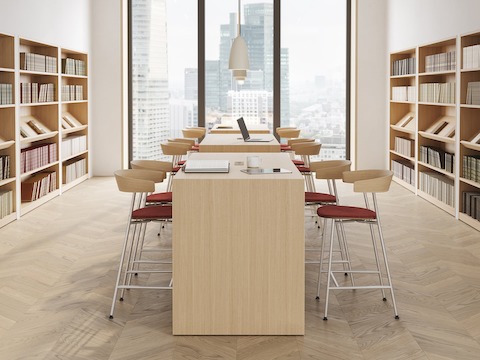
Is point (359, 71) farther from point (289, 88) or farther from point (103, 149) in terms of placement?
point (103, 149)

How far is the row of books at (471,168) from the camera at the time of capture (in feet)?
25.1

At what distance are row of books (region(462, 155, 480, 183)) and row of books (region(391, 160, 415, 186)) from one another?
2272 mm

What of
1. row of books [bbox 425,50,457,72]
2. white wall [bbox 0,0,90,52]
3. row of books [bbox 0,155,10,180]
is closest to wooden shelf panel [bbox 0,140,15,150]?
row of books [bbox 0,155,10,180]

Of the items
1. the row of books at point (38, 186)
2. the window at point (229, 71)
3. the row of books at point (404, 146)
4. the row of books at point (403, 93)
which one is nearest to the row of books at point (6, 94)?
the row of books at point (38, 186)

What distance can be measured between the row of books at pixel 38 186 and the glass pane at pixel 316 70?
4.55 m

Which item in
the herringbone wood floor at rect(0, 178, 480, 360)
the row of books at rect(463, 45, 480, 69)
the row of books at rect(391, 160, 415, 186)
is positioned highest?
the row of books at rect(463, 45, 480, 69)

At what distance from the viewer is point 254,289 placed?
4.21 meters

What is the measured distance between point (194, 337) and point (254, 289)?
443mm

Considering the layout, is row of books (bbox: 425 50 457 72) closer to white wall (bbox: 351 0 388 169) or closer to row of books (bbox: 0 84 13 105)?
white wall (bbox: 351 0 388 169)

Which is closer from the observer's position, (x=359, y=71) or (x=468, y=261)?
(x=468, y=261)

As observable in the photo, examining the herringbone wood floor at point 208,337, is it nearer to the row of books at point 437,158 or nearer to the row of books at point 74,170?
the row of books at point 437,158

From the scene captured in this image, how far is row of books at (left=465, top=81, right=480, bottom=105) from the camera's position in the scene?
7.74 meters

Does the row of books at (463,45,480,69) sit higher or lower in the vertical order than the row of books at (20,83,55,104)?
higher

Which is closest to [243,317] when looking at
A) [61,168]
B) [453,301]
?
[453,301]
